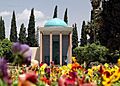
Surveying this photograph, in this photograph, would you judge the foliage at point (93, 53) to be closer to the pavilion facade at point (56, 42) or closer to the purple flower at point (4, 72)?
the pavilion facade at point (56, 42)

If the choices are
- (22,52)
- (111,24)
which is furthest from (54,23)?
(22,52)

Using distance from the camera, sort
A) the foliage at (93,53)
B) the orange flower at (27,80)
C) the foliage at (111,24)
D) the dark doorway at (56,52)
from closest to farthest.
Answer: the orange flower at (27,80)
the foliage at (111,24)
the foliage at (93,53)
the dark doorway at (56,52)

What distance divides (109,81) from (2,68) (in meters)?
0.96

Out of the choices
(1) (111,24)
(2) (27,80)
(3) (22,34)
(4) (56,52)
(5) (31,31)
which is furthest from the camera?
(3) (22,34)

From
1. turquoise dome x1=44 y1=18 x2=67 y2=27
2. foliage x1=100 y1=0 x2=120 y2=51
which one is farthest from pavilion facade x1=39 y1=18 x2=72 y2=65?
foliage x1=100 y1=0 x2=120 y2=51

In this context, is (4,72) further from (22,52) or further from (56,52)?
(56,52)

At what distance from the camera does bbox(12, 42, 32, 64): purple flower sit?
134cm

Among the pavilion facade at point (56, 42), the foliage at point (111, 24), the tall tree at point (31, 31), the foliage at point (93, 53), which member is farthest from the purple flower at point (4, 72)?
the tall tree at point (31, 31)

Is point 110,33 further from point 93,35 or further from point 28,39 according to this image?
point 28,39

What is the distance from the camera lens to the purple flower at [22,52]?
1.34 meters

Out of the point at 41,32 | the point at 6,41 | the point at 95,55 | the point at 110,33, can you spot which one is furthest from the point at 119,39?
the point at 6,41

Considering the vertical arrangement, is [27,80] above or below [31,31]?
below

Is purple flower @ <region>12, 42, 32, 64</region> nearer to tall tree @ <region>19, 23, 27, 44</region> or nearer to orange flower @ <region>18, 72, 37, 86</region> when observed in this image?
orange flower @ <region>18, 72, 37, 86</region>

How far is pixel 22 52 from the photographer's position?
134 centimetres
